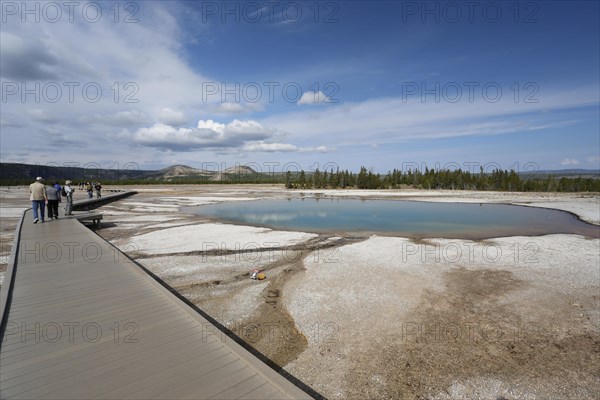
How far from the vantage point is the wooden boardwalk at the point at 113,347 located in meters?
3.92

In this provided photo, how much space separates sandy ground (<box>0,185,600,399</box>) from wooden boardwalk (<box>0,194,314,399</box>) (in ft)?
5.05

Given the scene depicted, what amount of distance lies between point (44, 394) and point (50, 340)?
63.6 inches

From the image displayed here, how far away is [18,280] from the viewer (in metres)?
7.85

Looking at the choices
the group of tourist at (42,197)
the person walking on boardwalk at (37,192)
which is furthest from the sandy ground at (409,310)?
the person walking on boardwalk at (37,192)

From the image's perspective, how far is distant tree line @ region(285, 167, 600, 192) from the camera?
8006 centimetres

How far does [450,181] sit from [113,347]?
95.5 meters

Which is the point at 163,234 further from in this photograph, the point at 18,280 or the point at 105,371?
the point at 105,371

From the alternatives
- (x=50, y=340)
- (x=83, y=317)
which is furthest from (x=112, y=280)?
(x=50, y=340)

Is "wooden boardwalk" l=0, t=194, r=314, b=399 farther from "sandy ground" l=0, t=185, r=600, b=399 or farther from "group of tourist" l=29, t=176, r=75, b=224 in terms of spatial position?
"group of tourist" l=29, t=176, r=75, b=224

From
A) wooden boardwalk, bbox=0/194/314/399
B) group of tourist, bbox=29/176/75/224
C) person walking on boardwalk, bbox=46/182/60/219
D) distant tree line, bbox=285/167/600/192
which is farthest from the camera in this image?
distant tree line, bbox=285/167/600/192

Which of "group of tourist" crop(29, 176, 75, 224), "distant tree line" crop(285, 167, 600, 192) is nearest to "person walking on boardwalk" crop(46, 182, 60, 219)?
"group of tourist" crop(29, 176, 75, 224)

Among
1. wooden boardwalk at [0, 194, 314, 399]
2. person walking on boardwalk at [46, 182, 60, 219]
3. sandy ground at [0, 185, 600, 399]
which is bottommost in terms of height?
sandy ground at [0, 185, 600, 399]

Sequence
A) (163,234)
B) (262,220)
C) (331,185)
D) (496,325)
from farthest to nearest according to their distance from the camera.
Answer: (331,185)
(262,220)
(163,234)
(496,325)

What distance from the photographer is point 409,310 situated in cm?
807
